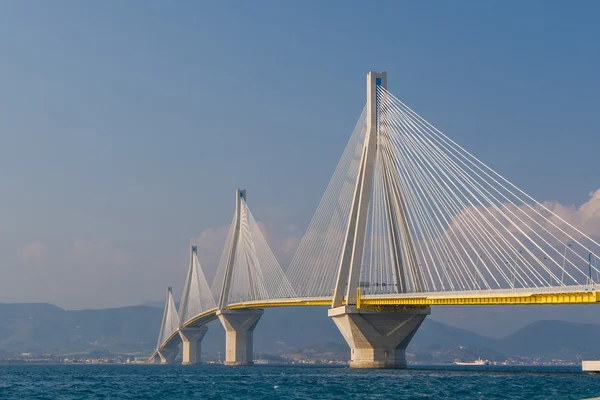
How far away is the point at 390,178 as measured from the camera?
3034 inches

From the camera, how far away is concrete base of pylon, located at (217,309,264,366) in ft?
453

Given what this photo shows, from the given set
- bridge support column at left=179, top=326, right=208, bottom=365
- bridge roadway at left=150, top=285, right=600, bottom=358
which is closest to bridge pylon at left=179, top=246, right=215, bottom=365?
bridge support column at left=179, top=326, right=208, bottom=365

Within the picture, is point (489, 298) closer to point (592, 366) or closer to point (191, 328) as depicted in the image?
point (592, 366)

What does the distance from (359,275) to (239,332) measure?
60186 millimetres

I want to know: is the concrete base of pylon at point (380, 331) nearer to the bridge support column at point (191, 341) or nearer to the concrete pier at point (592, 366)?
the concrete pier at point (592, 366)

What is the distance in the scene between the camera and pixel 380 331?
8469 centimetres

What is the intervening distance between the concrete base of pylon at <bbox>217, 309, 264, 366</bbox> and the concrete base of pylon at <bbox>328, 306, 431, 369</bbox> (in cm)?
5272

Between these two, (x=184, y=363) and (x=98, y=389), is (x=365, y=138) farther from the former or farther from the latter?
(x=184, y=363)

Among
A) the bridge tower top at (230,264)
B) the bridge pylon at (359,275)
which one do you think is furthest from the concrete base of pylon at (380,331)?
the bridge tower top at (230,264)

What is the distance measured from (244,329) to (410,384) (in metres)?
79.9

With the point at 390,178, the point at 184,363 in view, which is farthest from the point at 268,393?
the point at 184,363

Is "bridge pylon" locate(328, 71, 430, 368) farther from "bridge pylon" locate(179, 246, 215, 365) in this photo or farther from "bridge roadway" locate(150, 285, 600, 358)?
"bridge pylon" locate(179, 246, 215, 365)

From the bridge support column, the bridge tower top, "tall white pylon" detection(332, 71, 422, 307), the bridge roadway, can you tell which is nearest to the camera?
the bridge roadway

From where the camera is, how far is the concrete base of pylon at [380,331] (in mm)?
83500
